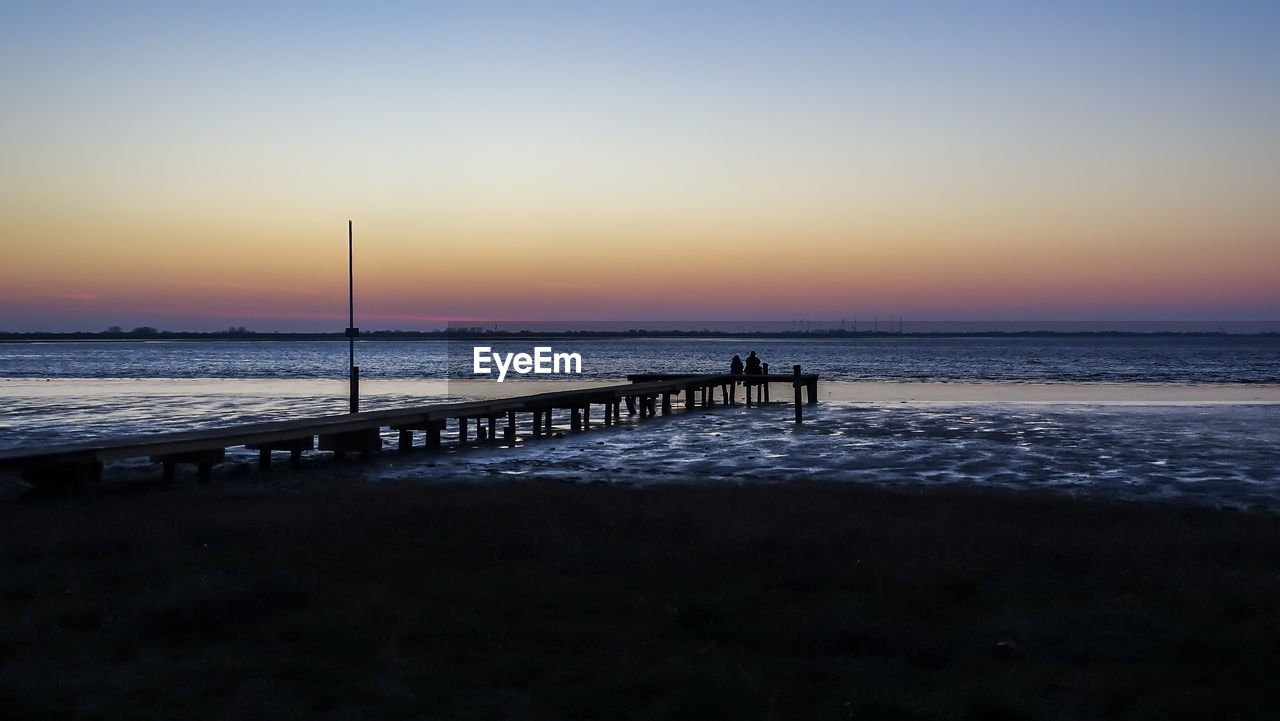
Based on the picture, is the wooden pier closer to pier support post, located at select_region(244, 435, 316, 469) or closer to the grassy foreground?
pier support post, located at select_region(244, 435, 316, 469)

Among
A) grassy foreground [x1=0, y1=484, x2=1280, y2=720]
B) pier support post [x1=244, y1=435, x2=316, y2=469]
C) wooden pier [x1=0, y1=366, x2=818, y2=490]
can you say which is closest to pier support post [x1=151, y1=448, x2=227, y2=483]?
wooden pier [x1=0, y1=366, x2=818, y2=490]

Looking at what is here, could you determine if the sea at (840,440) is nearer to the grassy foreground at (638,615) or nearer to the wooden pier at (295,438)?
the wooden pier at (295,438)

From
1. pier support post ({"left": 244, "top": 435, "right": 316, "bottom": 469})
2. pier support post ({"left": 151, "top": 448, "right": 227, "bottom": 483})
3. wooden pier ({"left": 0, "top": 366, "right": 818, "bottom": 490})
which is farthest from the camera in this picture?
pier support post ({"left": 244, "top": 435, "right": 316, "bottom": 469})

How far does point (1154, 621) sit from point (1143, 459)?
15.2m

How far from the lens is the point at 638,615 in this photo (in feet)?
26.5

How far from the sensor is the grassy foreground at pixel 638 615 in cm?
619

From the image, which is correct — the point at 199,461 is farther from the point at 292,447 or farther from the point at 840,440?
the point at 840,440

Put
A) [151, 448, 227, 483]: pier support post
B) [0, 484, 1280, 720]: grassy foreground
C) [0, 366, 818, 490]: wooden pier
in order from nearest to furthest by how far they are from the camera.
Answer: [0, 484, 1280, 720]: grassy foreground → [0, 366, 818, 490]: wooden pier → [151, 448, 227, 483]: pier support post

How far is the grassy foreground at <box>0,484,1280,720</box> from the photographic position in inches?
244

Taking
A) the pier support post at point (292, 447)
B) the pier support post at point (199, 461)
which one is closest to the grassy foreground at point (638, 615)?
the pier support post at point (199, 461)

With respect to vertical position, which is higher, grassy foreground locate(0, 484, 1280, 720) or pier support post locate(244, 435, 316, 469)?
grassy foreground locate(0, 484, 1280, 720)

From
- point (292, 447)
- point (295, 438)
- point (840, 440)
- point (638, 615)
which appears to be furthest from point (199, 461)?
point (840, 440)

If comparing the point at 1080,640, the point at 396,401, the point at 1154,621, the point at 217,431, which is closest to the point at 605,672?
the point at 1080,640

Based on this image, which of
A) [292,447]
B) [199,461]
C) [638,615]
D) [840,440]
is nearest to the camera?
[638,615]
